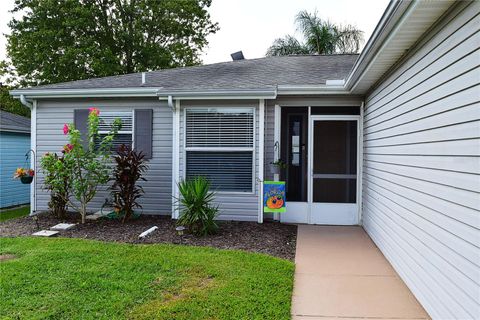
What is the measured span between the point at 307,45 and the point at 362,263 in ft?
51.8

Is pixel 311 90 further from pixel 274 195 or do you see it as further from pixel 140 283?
pixel 140 283

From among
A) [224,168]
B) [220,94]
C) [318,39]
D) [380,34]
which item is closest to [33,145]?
[224,168]

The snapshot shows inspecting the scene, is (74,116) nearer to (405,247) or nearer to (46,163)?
(46,163)

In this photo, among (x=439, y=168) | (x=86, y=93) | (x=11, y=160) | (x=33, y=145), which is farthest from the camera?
(x=11, y=160)

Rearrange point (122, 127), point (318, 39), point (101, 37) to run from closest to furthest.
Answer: point (122, 127)
point (101, 37)
point (318, 39)

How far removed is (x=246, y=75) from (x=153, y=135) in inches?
94.9

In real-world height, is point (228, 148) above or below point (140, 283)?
above

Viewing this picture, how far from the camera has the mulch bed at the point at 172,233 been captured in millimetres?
5254

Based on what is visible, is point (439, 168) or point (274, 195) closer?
point (439, 168)

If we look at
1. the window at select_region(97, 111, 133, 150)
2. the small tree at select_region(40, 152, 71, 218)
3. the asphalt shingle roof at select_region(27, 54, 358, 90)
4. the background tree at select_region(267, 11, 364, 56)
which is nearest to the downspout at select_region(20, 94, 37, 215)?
A: the asphalt shingle roof at select_region(27, 54, 358, 90)

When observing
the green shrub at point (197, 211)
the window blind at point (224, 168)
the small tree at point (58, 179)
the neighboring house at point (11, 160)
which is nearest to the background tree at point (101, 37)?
the neighboring house at point (11, 160)

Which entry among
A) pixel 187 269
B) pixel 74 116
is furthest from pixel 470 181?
pixel 74 116

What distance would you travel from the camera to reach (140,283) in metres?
3.67

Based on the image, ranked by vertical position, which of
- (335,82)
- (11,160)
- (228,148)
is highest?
(335,82)
